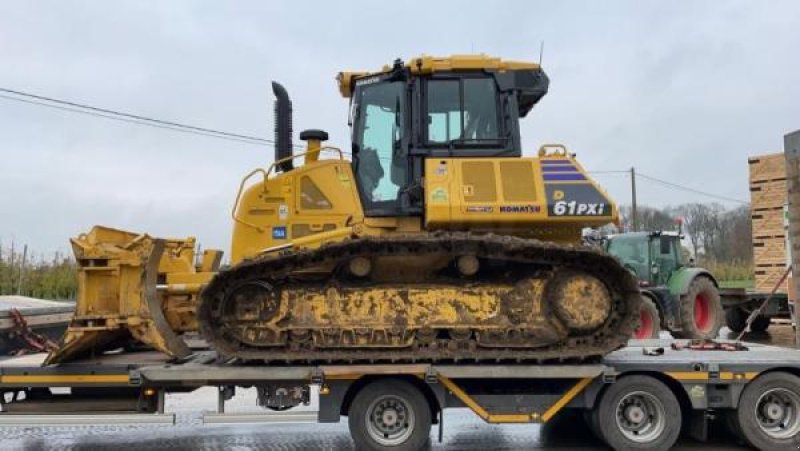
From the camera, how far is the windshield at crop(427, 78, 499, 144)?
7.40m

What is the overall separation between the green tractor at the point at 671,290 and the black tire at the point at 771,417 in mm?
7971

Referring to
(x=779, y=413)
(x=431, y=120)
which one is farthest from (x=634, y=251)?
(x=431, y=120)

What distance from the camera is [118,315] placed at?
7.11m

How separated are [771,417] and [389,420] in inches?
148

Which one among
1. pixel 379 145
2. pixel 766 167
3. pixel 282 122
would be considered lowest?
pixel 379 145

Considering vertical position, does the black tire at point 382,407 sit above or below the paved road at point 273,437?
above

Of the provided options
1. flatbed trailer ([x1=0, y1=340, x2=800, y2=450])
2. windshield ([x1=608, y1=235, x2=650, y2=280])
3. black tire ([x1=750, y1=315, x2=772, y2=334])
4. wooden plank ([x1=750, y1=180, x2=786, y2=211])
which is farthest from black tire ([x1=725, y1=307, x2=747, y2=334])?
flatbed trailer ([x1=0, y1=340, x2=800, y2=450])

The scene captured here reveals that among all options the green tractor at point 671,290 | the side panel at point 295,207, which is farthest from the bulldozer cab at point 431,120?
the green tractor at point 671,290

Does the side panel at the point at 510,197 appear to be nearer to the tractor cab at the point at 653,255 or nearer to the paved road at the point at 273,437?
the paved road at the point at 273,437

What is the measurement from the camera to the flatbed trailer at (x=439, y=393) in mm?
6633

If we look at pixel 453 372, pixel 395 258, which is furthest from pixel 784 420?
pixel 395 258

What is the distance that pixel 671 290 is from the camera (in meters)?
16.3

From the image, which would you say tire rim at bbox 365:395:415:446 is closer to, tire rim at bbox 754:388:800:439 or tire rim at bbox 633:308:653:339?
tire rim at bbox 754:388:800:439

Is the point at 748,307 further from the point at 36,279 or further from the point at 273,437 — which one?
the point at 36,279
